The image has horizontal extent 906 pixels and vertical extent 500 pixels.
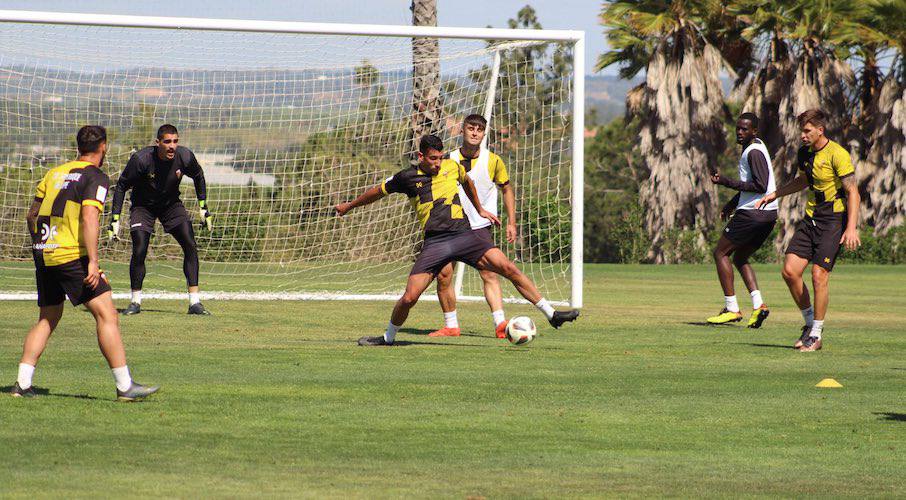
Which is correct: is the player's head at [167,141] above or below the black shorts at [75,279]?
above

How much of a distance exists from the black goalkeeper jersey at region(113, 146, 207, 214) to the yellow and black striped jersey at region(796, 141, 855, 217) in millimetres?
6909

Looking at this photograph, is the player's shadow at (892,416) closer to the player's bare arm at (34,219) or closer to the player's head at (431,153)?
the player's head at (431,153)

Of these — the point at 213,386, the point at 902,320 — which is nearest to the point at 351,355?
the point at 213,386

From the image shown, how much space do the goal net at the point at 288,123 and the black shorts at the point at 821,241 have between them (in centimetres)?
539

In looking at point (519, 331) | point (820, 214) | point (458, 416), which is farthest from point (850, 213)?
point (458, 416)

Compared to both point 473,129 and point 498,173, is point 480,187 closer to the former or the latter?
point 498,173

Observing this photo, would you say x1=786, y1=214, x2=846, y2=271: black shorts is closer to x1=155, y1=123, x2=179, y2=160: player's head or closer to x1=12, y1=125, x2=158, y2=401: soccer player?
x1=12, y1=125, x2=158, y2=401: soccer player

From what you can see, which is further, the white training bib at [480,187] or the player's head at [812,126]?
the white training bib at [480,187]

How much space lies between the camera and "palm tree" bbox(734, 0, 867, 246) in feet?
129

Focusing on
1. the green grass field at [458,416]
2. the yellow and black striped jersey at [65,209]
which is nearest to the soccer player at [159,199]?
the green grass field at [458,416]

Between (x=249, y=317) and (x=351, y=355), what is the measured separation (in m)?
4.37

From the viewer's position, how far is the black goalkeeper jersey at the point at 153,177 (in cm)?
1573

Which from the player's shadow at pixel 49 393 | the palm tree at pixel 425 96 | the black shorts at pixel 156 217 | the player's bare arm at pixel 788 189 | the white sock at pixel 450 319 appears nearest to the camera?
the player's shadow at pixel 49 393

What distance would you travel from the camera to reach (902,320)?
17.1 metres
